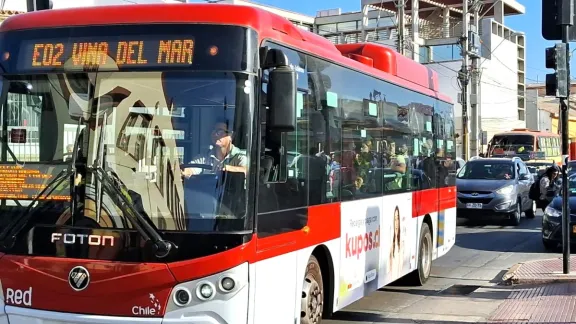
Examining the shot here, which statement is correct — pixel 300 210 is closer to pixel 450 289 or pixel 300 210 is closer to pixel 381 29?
pixel 450 289

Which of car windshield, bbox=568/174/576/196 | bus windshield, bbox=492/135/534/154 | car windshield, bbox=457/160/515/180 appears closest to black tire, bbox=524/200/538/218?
car windshield, bbox=457/160/515/180

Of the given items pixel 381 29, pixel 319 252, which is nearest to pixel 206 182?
pixel 319 252

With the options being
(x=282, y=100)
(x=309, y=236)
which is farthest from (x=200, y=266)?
(x=309, y=236)

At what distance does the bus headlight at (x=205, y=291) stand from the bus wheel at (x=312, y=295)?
63.4 inches

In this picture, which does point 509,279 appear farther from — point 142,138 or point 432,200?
point 142,138

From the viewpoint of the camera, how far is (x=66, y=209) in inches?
204

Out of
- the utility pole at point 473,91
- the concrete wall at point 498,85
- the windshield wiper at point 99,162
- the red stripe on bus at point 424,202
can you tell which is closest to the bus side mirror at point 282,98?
the windshield wiper at point 99,162

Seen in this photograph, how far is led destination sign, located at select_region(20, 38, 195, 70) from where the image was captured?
522 centimetres

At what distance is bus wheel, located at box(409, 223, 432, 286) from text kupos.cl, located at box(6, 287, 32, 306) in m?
6.59

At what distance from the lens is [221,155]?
511 centimetres

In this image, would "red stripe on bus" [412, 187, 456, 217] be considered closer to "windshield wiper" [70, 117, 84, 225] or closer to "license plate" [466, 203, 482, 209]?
"windshield wiper" [70, 117, 84, 225]

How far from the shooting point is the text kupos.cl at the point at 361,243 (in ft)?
24.8

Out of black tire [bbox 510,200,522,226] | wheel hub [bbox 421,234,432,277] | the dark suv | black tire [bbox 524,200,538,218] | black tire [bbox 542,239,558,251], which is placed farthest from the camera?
black tire [bbox 524,200,538,218]

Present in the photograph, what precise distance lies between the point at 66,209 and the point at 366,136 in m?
4.05
